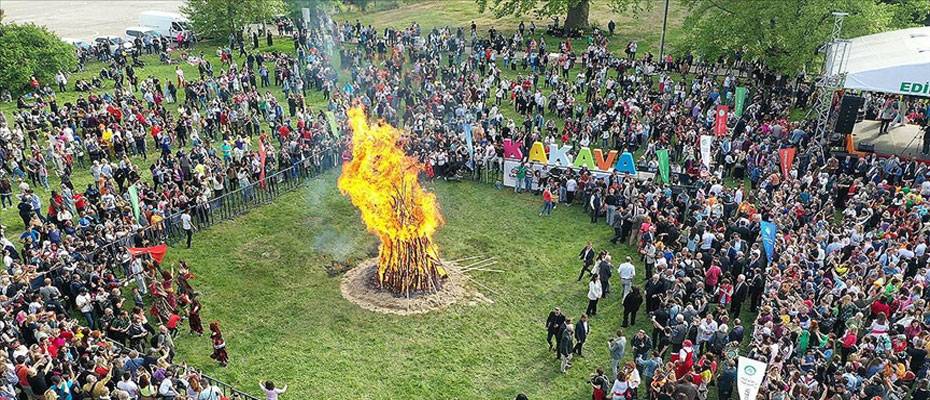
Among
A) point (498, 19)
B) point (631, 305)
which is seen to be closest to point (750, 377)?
point (631, 305)

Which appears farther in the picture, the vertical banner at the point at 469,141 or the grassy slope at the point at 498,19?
the grassy slope at the point at 498,19

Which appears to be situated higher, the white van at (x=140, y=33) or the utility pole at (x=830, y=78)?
the utility pole at (x=830, y=78)

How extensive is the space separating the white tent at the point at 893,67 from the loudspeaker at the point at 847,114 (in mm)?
1098

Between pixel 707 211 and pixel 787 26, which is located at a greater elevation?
pixel 787 26

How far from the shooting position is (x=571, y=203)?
2581cm

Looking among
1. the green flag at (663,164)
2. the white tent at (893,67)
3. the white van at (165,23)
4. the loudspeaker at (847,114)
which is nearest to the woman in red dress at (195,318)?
the green flag at (663,164)

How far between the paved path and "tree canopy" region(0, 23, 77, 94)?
19.8m

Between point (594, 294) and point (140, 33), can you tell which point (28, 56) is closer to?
point (140, 33)

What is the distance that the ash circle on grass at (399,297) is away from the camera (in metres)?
19.7

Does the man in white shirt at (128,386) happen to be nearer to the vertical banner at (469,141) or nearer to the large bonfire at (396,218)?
the large bonfire at (396,218)

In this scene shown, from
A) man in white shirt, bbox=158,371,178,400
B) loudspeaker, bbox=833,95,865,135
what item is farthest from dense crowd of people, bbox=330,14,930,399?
man in white shirt, bbox=158,371,178,400

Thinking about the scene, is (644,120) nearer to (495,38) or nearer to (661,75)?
(661,75)

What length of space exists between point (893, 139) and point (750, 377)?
1893 centimetres

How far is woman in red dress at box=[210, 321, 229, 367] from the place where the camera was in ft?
55.5
